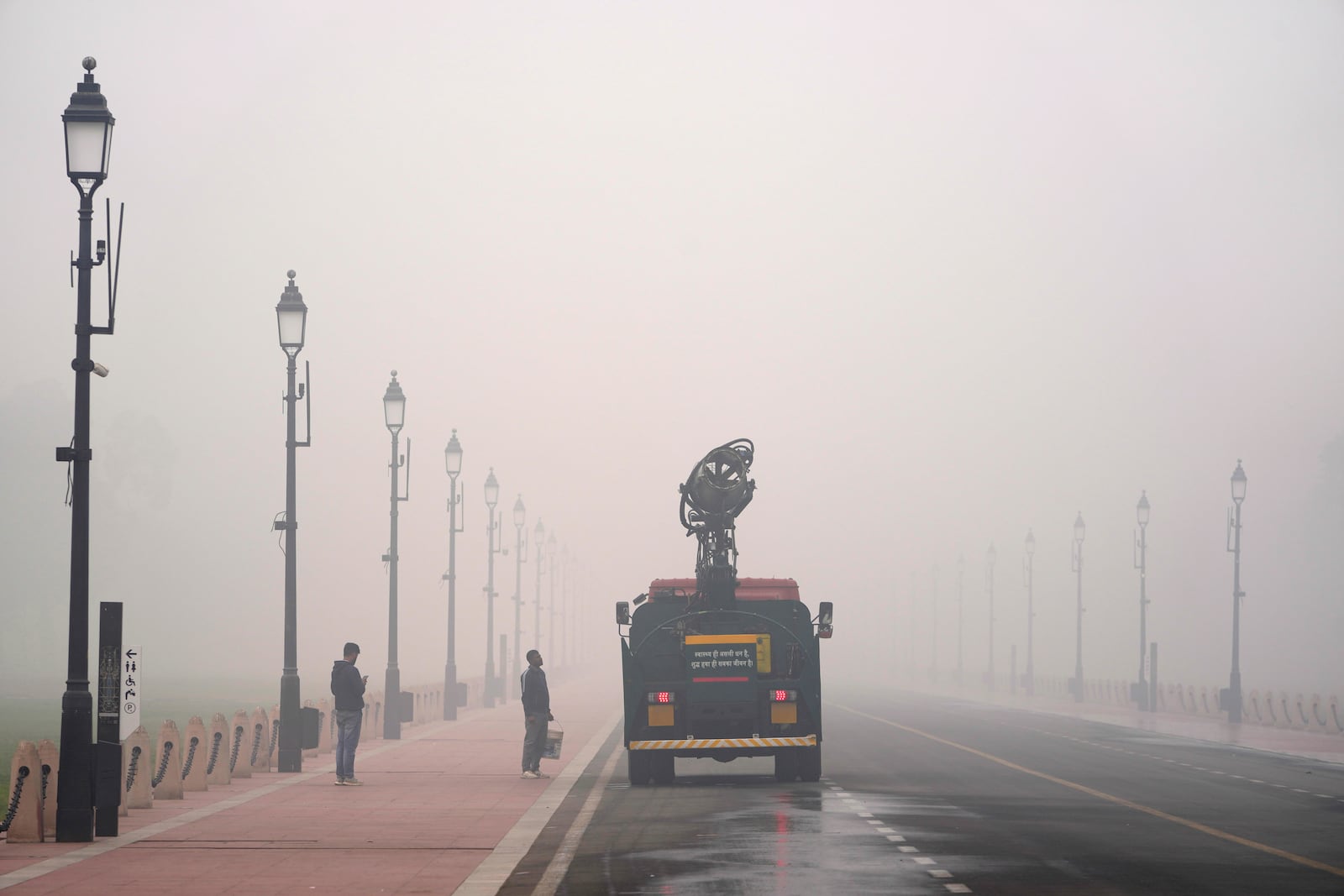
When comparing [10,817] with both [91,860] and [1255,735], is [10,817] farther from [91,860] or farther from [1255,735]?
[1255,735]

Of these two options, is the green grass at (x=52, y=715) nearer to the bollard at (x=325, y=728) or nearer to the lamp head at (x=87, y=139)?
the bollard at (x=325, y=728)

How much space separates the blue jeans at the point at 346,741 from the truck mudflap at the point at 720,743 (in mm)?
3998

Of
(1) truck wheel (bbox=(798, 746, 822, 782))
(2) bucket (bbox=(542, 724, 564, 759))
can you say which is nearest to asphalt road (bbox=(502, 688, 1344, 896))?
(1) truck wheel (bbox=(798, 746, 822, 782))

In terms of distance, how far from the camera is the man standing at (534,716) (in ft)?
89.5

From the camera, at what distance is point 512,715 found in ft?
181

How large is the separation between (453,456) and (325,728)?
55.8ft

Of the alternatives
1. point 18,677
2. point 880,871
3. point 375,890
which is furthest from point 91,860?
point 18,677

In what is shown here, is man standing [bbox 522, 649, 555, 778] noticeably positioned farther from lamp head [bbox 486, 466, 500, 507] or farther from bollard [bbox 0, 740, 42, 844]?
lamp head [bbox 486, 466, 500, 507]

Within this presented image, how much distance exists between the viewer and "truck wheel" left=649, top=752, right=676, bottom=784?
26.5 meters

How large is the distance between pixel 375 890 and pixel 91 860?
3385 mm

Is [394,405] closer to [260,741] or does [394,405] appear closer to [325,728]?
[325,728]

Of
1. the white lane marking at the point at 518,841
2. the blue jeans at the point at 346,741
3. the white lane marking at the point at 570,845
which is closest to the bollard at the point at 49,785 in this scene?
the white lane marking at the point at 518,841

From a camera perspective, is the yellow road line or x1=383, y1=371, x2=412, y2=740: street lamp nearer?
the yellow road line

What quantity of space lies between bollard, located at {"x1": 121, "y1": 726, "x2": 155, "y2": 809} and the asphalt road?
5123 mm
